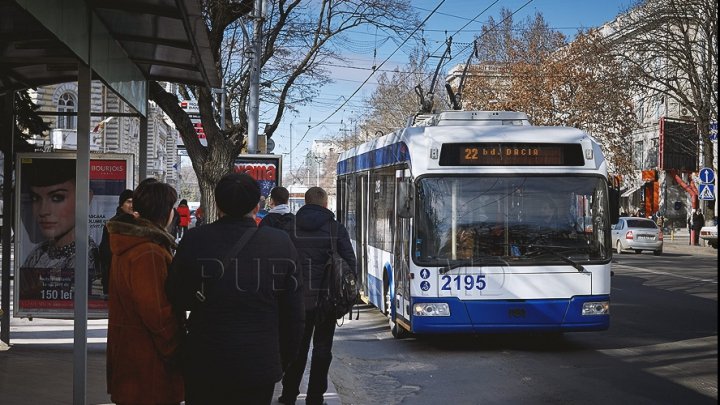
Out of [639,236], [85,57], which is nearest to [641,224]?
[639,236]

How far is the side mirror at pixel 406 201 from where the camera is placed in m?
10.7

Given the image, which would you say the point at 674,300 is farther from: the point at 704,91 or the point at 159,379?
the point at 704,91

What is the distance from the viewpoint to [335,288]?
275 inches

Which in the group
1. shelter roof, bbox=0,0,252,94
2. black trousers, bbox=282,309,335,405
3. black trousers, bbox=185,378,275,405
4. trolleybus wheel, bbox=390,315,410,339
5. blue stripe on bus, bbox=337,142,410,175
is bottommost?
trolleybus wheel, bbox=390,315,410,339

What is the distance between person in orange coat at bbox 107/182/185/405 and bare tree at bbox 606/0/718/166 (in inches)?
1273

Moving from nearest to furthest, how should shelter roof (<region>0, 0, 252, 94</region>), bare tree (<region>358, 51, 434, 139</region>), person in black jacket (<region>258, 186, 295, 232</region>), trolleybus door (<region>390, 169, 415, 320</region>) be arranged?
shelter roof (<region>0, 0, 252, 94</region>) < person in black jacket (<region>258, 186, 295, 232</region>) < trolleybus door (<region>390, 169, 415, 320</region>) < bare tree (<region>358, 51, 434, 139</region>)

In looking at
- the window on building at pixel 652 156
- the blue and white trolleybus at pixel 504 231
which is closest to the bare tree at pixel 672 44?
the window on building at pixel 652 156

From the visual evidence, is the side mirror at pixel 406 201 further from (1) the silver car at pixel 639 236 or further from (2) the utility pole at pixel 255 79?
(1) the silver car at pixel 639 236

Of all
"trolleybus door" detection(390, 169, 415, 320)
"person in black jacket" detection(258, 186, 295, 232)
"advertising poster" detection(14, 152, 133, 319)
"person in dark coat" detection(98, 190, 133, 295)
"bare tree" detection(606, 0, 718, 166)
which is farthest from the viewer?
"bare tree" detection(606, 0, 718, 166)

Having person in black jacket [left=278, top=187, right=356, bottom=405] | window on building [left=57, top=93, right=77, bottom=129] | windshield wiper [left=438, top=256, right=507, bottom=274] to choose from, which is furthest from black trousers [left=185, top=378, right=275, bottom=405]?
window on building [left=57, top=93, right=77, bottom=129]

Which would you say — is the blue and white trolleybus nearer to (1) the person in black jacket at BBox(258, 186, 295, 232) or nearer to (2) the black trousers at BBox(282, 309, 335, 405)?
(1) the person in black jacket at BBox(258, 186, 295, 232)

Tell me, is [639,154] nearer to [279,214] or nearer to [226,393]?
[279,214]

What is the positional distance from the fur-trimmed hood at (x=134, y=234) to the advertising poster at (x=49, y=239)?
5.31 metres

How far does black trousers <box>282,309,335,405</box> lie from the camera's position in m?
7.17
